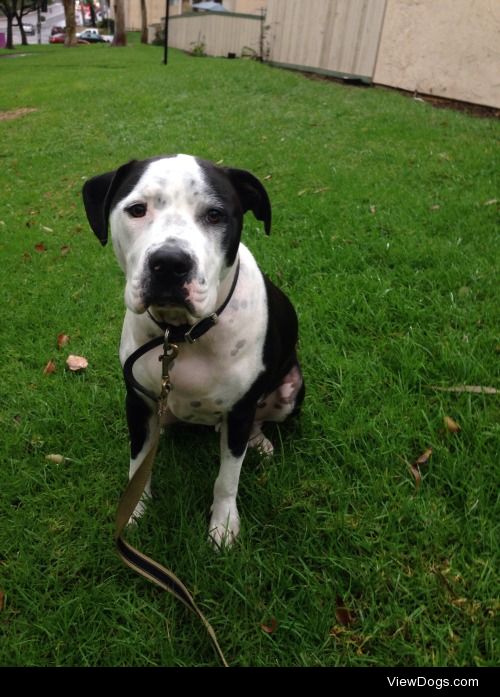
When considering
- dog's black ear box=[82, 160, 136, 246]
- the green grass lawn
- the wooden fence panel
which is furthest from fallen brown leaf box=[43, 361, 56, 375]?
the wooden fence panel

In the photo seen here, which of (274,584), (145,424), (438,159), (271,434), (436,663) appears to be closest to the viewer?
(436,663)

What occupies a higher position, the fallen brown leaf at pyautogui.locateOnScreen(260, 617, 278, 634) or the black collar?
the black collar

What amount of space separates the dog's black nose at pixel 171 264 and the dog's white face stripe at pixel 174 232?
10 millimetres

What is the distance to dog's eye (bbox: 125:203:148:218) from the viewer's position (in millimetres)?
1621

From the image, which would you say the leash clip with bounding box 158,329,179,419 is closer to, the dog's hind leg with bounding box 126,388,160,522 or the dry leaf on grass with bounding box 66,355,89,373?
the dog's hind leg with bounding box 126,388,160,522

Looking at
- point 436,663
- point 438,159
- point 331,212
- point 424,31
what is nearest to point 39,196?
point 331,212

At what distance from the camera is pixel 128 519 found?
1.70 m

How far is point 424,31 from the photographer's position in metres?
10.0

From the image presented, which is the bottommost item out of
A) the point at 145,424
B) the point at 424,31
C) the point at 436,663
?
the point at 436,663

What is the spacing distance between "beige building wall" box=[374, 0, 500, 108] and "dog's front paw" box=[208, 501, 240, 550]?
9.45 meters

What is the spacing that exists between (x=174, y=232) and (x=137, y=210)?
0.59ft

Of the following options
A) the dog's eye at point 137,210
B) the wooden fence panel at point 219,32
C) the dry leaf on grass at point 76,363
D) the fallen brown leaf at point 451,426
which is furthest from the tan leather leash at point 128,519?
the wooden fence panel at point 219,32

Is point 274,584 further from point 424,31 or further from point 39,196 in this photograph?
point 424,31
